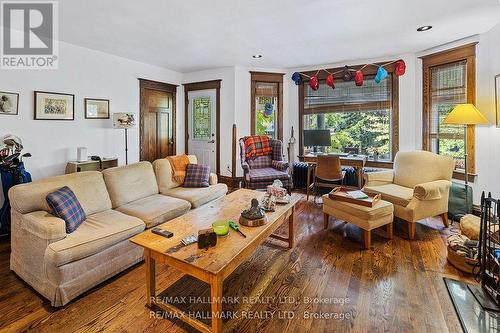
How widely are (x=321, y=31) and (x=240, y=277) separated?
313cm

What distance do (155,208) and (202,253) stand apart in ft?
4.29

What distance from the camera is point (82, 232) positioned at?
2.09m

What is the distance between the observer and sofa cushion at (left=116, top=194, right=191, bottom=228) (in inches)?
102

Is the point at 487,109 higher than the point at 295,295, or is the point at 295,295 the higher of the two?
the point at 487,109

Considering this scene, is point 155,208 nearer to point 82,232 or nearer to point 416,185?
point 82,232

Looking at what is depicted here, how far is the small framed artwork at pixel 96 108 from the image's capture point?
4.28m

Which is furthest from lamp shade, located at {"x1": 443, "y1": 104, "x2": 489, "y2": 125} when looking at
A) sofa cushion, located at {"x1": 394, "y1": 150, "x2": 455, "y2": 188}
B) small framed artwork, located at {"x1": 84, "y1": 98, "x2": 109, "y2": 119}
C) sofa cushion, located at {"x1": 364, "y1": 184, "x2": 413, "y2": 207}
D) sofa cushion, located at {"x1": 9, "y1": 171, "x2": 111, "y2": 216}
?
small framed artwork, located at {"x1": 84, "y1": 98, "x2": 109, "y2": 119}

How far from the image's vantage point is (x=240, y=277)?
2232mm

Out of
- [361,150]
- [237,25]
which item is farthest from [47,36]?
[361,150]

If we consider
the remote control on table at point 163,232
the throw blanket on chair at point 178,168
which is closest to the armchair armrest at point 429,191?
the remote control on table at point 163,232

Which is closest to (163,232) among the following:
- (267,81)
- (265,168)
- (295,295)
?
(295,295)

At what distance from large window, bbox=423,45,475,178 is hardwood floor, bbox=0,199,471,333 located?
1973 millimetres

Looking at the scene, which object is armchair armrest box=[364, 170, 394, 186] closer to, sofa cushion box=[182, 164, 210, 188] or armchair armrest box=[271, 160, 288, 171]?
armchair armrest box=[271, 160, 288, 171]

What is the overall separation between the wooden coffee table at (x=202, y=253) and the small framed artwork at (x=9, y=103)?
119 inches
